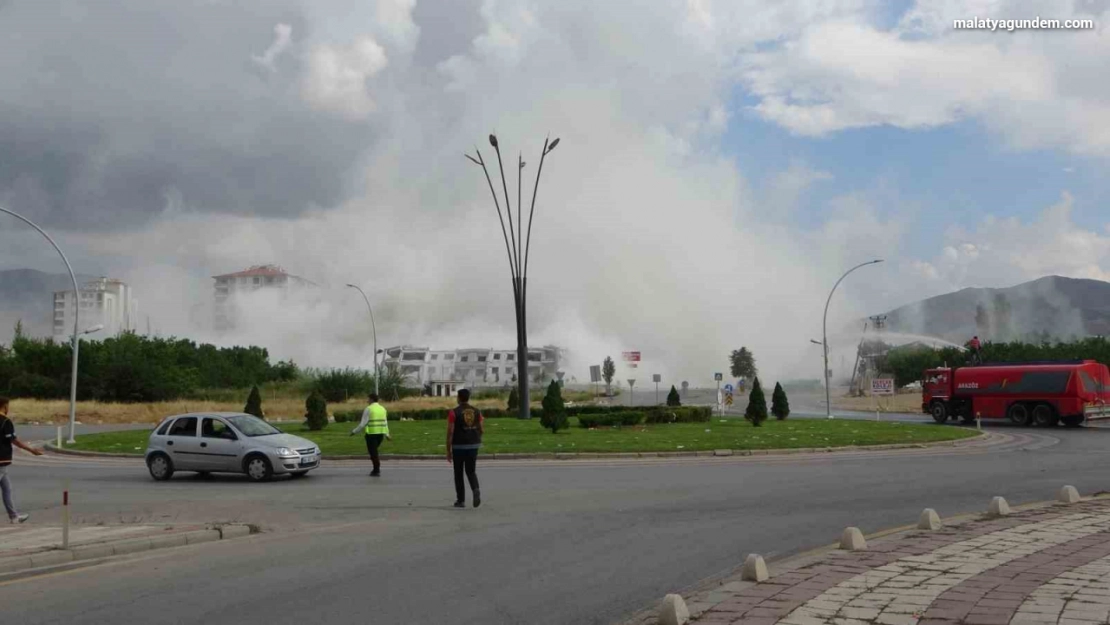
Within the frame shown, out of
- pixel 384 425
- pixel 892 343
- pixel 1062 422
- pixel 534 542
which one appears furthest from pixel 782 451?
pixel 892 343

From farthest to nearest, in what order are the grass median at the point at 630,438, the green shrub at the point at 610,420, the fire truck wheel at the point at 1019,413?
the fire truck wheel at the point at 1019,413, the green shrub at the point at 610,420, the grass median at the point at 630,438

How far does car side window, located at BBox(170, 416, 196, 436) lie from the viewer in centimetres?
2073

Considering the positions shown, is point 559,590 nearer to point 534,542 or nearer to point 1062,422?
point 534,542

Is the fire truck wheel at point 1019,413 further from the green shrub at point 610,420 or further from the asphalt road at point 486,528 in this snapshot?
the asphalt road at point 486,528

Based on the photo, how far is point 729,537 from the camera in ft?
37.1

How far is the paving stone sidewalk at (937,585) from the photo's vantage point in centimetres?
677

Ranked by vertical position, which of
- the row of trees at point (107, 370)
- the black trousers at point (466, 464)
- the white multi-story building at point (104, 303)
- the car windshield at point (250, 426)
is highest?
the white multi-story building at point (104, 303)

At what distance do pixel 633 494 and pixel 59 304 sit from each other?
663 ft

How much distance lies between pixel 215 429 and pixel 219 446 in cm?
48

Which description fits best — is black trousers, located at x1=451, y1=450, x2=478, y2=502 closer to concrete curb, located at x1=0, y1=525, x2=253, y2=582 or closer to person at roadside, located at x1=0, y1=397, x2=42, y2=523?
concrete curb, located at x1=0, y1=525, x2=253, y2=582

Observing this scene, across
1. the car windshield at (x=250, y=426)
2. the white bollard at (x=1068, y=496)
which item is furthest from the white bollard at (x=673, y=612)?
the car windshield at (x=250, y=426)

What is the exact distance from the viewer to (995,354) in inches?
3600

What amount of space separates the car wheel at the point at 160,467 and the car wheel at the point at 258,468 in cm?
181

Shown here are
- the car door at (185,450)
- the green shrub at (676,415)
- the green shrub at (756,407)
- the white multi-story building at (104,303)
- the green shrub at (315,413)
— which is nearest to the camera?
the car door at (185,450)
